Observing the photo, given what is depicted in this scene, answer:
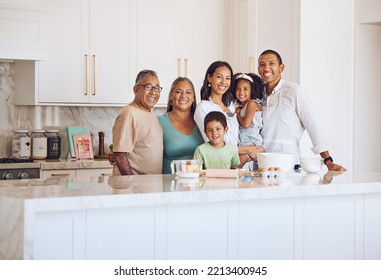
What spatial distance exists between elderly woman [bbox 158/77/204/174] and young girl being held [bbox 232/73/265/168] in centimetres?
31

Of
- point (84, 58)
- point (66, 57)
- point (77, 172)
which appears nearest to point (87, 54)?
point (84, 58)

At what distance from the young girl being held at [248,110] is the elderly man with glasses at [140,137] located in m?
0.50

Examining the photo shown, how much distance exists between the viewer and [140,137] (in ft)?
14.1

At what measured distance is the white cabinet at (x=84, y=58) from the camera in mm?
5660

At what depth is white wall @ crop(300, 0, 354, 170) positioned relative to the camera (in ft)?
18.0

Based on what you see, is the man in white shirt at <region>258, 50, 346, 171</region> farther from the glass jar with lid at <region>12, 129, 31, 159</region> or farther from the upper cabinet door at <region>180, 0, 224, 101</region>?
the glass jar with lid at <region>12, 129, 31, 159</region>

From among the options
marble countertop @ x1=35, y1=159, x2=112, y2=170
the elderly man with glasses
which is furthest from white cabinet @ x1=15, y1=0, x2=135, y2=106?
the elderly man with glasses

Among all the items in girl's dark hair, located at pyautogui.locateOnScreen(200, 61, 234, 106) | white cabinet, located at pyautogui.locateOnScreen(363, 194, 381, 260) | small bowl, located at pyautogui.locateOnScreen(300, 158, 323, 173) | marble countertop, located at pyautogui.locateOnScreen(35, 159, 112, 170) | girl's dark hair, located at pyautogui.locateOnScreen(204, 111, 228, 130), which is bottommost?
white cabinet, located at pyautogui.locateOnScreen(363, 194, 381, 260)

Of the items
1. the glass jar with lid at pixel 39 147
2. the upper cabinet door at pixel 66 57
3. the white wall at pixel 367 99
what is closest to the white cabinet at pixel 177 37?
the upper cabinet door at pixel 66 57

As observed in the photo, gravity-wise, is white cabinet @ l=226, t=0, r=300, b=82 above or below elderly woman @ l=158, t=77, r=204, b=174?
above

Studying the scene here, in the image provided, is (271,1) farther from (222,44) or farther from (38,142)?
(38,142)

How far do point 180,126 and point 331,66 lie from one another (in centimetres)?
173

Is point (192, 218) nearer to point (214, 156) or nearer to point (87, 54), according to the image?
point (214, 156)
